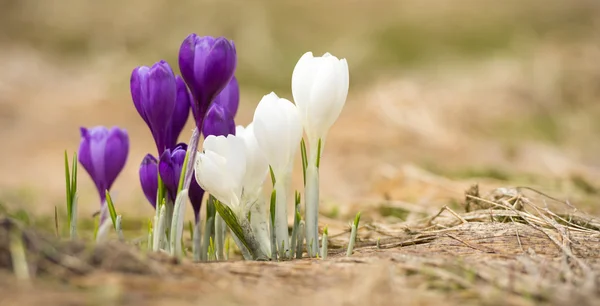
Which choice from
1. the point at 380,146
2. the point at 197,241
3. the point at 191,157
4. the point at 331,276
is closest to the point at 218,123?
the point at 191,157

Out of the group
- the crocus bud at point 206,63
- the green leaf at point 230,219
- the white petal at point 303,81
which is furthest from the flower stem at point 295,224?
the crocus bud at point 206,63

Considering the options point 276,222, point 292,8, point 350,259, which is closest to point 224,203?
point 276,222

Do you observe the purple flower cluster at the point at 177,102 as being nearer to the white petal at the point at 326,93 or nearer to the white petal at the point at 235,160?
the white petal at the point at 235,160

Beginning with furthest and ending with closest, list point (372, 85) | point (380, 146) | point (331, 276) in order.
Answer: point (372, 85) < point (380, 146) < point (331, 276)

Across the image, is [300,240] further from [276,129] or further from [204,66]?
[204,66]

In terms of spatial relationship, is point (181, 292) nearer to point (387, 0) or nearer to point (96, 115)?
point (96, 115)

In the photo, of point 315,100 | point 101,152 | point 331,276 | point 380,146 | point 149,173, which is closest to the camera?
point 331,276

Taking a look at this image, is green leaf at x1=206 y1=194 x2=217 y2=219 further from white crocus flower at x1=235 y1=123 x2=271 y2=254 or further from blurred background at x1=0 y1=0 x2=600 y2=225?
blurred background at x1=0 y1=0 x2=600 y2=225
